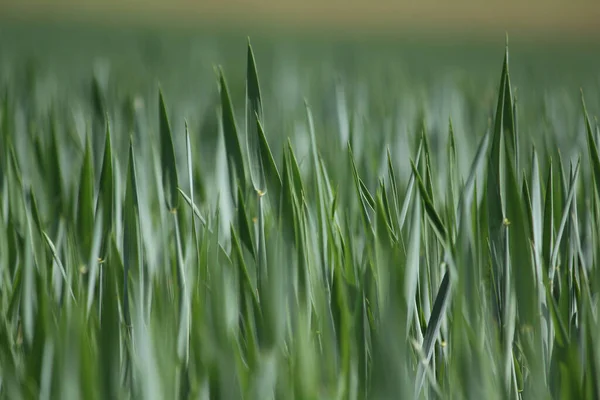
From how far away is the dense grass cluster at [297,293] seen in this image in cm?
27

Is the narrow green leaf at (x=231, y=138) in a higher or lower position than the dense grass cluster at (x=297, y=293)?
higher

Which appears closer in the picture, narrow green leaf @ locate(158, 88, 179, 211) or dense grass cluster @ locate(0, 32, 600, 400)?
dense grass cluster @ locate(0, 32, 600, 400)

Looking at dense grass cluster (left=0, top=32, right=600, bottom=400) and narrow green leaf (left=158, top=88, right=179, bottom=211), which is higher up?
narrow green leaf (left=158, top=88, right=179, bottom=211)

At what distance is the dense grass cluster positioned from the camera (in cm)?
27

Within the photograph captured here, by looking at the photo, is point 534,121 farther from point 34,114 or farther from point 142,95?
point 34,114

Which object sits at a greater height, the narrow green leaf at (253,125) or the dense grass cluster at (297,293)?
the narrow green leaf at (253,125)

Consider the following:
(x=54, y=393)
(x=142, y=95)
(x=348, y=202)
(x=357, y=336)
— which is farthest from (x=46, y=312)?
(x=142, y=95)

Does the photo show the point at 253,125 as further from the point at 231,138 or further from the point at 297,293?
the point at 297,293

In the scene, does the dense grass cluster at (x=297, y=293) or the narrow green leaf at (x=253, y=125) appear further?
the narrow green leaf at (x=253, y=125)

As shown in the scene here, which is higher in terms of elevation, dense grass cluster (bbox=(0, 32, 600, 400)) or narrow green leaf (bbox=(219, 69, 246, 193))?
narrow green leaf (bbox=(219, 69, 246, 193))

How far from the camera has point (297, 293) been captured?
0.34 meters

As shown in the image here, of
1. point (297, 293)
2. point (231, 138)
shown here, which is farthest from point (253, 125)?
point (297, 293)

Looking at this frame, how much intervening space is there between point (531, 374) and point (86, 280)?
288 millimetres

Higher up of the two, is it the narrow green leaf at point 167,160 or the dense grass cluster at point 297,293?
the narrow green leaf at point 167,160
